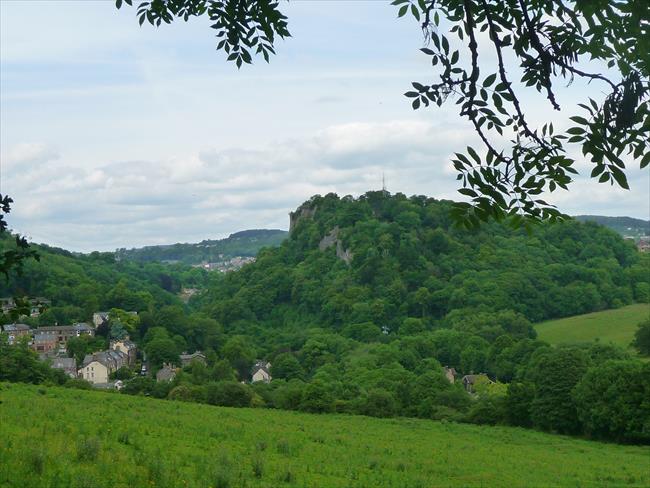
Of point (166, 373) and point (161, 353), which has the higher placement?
point (161, 353)

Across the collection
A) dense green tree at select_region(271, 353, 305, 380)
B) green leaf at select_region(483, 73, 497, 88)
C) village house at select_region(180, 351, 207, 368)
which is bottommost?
dense green tree at select_region(271, 353, 305, 380)

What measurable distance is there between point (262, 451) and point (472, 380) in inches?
1613

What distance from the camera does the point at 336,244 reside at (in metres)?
98.0

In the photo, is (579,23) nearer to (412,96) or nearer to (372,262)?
(412,96)

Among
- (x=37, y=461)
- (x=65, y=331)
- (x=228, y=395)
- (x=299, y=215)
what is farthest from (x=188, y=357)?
A: (x=37, y=461)

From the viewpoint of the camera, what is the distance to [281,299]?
93.0 meters

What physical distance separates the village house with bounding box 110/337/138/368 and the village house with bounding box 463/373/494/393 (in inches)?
1030

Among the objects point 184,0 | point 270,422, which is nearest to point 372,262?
Result: point 270,422

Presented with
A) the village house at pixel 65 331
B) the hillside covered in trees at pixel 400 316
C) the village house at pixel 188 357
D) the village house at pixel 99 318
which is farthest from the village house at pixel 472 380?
the village house at pixel 99 318

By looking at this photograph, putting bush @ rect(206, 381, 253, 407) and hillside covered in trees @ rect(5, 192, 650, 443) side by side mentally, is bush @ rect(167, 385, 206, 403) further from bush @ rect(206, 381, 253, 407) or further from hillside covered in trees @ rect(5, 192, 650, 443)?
bush @ rect(206, 381, 253, 407)

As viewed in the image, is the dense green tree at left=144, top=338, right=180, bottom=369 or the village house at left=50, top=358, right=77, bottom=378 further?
the dense green tree at left=144, top=338, right=180, bottom=369

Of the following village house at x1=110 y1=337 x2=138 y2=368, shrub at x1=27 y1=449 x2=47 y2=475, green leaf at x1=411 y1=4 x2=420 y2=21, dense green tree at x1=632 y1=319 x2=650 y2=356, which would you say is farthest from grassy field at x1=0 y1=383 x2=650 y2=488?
village house at x1=110 y1=337 x2=138 y2=368

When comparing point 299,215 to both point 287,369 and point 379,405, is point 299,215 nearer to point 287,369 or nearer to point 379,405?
point 287,369

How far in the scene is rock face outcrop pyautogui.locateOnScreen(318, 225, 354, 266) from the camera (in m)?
94.6
